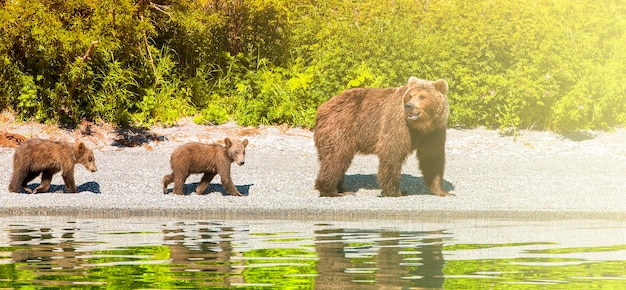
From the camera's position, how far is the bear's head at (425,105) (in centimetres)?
1229

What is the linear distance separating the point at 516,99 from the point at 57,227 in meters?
9.01

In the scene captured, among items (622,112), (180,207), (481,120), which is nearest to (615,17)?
(622,112)

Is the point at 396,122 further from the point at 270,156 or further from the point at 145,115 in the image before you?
the point at 145,115

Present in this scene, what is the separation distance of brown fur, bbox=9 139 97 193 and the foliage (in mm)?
3717

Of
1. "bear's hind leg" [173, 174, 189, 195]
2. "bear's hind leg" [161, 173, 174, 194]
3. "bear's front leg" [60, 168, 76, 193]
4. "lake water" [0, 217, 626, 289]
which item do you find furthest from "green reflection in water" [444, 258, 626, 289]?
"bear's front leg" [60, 168, 76, 193]

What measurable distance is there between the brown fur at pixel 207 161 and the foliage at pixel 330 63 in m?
4.15

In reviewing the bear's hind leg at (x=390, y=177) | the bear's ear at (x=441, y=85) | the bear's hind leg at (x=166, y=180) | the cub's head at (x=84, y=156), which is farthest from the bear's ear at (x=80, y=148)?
the bear's ear at (x=441, y=85)

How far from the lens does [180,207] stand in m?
11.7

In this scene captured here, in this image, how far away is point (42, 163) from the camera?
12.9 metres

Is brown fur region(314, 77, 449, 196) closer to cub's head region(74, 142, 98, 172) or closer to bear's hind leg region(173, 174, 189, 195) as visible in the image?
bear's hind leg region(173, 174, 189, 195)

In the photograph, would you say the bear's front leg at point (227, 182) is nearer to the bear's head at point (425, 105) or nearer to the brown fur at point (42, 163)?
the brown fur at point (42, 163)

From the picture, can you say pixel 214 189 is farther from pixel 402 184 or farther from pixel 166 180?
pixel 402 184

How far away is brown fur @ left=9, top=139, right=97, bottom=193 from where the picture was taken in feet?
42.4

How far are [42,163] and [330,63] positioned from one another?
19.8 ft
